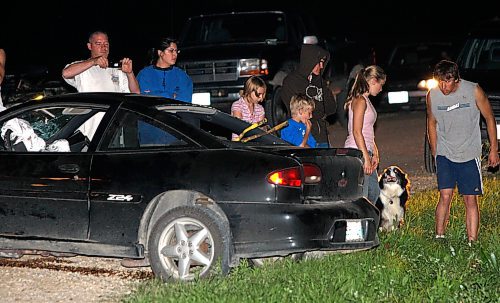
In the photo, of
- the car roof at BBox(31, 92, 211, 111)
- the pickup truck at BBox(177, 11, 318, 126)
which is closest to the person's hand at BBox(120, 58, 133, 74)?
the car roof at BBox(31, 92, 211, 111)

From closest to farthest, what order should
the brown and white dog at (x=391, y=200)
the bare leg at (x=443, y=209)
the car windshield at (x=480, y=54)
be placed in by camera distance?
the bare leg at (x=443, y=209), the brown and white dog at (x=391, y=200), the car windshield at (x=480, y=54)

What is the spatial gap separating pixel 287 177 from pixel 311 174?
23cm

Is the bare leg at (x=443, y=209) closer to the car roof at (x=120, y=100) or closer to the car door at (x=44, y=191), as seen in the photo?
the car roof at (x=120, y=100)

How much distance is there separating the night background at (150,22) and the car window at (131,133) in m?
8.70

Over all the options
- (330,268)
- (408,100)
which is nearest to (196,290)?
(330,268)

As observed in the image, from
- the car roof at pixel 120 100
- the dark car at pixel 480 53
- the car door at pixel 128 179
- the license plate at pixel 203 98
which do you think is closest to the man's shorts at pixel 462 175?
the car roof at pixel 120 100

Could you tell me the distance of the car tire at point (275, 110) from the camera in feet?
56.0

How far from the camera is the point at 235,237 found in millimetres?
7965

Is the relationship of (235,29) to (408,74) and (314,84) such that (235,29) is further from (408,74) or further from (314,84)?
(314,84)

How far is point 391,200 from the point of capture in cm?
1016

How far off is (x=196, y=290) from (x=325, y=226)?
3.85 feet

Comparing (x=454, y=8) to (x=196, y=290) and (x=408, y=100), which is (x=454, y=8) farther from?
(x=196, y=290)

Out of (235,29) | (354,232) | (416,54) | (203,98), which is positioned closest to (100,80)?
(354,232)

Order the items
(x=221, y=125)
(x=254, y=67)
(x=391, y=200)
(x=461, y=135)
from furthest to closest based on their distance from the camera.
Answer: (x=254, y=67) → (x=391, y=200) → (x=461, y=135) → (x=221, y=125)
